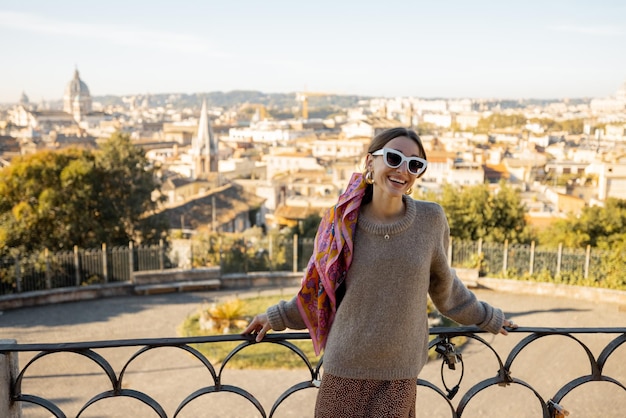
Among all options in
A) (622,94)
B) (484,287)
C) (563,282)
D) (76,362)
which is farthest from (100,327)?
(622,94)

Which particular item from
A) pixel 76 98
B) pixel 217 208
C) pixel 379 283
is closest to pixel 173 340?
pixel 379 283

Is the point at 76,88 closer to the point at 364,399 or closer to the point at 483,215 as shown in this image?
the point at 483,215

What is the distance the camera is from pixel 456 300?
8.42 feet

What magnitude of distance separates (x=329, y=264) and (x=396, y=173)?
1.36 ft

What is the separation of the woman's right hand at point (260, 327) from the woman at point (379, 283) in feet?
0.87

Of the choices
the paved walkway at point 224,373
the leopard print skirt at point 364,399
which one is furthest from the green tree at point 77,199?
the leopard print skirt at point 364,399

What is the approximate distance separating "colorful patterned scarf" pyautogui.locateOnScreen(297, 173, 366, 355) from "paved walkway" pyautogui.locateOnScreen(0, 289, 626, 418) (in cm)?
673

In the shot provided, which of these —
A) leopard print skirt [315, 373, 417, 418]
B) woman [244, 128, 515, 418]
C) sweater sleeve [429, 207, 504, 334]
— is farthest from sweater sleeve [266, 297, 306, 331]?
sweater sleeve [429, 207, 504, 334]

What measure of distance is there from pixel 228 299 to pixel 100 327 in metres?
3.53

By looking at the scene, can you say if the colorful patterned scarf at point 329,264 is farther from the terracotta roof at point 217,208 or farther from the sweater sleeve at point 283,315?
the terracotta roof at point 217,208

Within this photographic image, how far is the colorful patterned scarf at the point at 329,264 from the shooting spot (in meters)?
2.30

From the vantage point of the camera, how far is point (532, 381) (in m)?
10.3

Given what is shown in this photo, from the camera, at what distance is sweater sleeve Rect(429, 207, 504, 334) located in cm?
244

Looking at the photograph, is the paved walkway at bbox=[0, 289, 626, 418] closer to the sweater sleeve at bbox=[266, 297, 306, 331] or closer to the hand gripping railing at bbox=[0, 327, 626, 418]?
the hand gripping railing at bbox=[0, 327, 626, 418]
